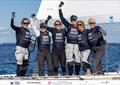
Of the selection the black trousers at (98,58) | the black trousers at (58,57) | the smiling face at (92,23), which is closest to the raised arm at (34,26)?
the black trousers at (58,57)

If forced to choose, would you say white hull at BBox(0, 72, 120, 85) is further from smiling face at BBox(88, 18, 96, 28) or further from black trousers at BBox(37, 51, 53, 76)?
smiling face at BBox(88, 18, 96, 28)

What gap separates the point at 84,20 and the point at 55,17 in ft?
2.68

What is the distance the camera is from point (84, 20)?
13.5 metres

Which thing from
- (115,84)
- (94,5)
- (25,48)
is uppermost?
(94,5)

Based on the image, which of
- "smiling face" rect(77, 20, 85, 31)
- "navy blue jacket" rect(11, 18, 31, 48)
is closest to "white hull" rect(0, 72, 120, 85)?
"navy blue jacket" rect(11, 18, 31, 48)

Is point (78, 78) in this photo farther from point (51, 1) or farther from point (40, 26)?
point (51, 1)

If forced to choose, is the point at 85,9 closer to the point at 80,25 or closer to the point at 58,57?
the point at 80,25

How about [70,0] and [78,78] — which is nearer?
[78,78]

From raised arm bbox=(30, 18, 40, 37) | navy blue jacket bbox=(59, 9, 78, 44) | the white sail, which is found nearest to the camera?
navy blue jacket bbox=(59, 9, 78, 44)

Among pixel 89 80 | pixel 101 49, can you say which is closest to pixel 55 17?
pixel 101 49

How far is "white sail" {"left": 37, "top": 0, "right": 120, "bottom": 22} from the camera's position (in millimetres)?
13656

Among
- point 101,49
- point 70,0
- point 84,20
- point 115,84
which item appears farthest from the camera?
point 70,0

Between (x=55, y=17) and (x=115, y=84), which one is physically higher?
(x=55, y=17)

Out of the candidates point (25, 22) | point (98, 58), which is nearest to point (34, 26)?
point (25, 22)
